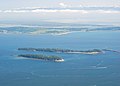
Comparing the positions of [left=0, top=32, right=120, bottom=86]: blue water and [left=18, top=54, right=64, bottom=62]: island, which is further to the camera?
[left=18, top=54, right=64, bottom=62]: island

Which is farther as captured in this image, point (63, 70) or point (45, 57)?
point (45, 57)

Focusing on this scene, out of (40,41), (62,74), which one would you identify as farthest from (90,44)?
(62,74)

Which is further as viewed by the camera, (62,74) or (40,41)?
(40,41)

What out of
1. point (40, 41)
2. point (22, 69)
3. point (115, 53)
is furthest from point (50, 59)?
point (40, 41)

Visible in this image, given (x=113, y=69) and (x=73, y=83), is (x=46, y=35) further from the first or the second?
(x=73, y=83)

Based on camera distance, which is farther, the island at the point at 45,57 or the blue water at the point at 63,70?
the island at the point at 45,57

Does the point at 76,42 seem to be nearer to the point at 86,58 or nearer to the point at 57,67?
the point at 86,58

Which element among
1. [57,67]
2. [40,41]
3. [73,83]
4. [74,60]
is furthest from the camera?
[40,41]

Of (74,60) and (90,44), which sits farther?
(90,44)

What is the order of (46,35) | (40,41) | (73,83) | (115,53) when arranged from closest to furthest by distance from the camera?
(73,83)
(115,53)
(40,41)
(46,35)
